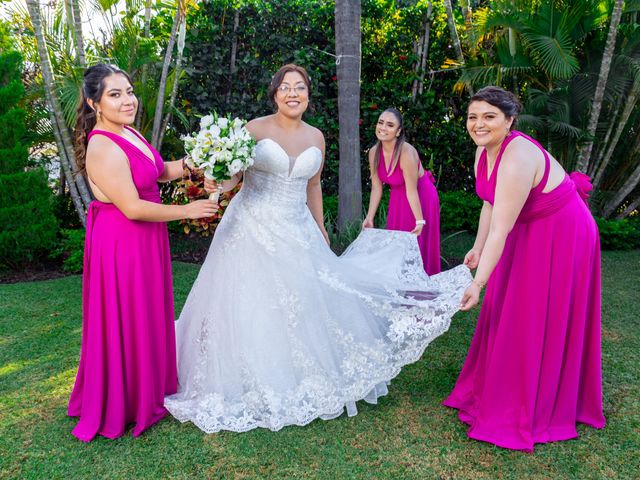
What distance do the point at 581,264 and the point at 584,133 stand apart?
562cm

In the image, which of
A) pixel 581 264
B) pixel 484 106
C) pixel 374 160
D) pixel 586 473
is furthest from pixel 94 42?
pixel 586 473

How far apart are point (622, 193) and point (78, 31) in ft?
28.3

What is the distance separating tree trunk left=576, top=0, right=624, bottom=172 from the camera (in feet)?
25.2

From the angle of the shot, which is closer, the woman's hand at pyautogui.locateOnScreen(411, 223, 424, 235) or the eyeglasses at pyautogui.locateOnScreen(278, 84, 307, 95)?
the eyeglasses at pyautogui.locateOnScreen(278, 84, 307, 95)

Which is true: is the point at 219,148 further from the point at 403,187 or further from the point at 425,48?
the point at 425,48

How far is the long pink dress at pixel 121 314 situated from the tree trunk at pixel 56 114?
13.7 feet

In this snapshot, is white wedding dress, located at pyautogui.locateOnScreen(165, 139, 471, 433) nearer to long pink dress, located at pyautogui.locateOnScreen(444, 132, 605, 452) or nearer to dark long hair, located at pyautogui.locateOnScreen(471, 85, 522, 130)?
long pink dress, located at pyautogui.locateOnScreen(444, 132, 605, 452)

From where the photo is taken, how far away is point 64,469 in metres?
3.06

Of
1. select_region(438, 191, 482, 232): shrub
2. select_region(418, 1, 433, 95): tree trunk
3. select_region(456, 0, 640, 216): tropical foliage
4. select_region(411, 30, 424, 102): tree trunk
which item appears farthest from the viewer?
select_region(438, 191, 482, 232): shrub

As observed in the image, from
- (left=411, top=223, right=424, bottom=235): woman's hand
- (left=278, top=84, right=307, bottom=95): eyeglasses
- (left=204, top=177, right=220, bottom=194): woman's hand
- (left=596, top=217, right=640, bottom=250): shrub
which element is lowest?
(left=596, top=217, right=640, bottom=250): shrub

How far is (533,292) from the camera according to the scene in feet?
10.6

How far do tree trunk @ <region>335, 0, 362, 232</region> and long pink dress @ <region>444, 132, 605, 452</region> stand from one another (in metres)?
4.05

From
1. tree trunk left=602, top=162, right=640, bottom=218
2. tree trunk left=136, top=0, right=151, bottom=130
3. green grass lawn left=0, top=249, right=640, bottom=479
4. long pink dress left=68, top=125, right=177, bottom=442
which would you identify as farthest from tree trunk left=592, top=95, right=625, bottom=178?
long pink dress left=68, top=125, right=177, bottom=442

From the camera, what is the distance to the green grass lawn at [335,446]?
302 cm
